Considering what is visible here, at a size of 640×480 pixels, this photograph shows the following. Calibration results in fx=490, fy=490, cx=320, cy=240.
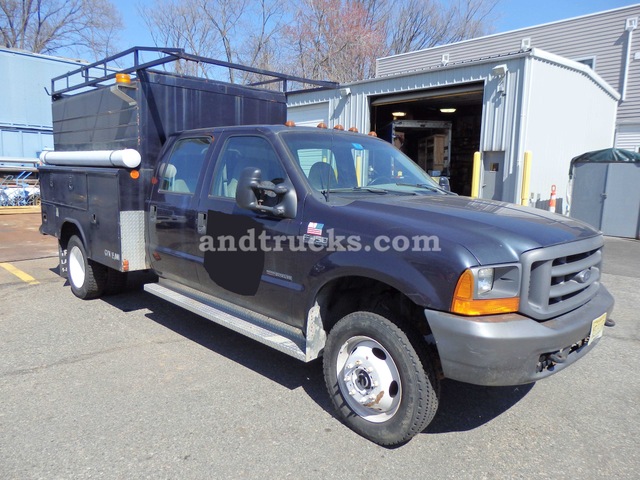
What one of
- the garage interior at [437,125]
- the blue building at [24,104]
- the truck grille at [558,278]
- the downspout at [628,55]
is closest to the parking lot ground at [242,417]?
the truck grille at [558,278]

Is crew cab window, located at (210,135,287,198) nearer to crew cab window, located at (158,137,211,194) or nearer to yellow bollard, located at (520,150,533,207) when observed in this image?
crew cab window, located at (158,137,211,194)

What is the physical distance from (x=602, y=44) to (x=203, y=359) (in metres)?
20.0

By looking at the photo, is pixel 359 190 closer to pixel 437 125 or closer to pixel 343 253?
pixel 343 253

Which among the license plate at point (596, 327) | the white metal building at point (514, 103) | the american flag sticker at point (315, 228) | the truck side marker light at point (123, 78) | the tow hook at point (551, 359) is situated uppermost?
the white metal building at point (514, 103)

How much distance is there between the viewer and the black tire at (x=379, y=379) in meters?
2.88

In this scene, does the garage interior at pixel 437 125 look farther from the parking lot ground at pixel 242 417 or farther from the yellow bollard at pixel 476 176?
the parking lot ground at pixel 242 417

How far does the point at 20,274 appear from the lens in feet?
25.0

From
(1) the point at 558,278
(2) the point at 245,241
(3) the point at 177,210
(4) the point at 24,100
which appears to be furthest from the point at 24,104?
(1) the point at 558,278

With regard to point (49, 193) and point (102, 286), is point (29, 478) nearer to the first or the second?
point (102, 286)

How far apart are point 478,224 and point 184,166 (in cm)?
296

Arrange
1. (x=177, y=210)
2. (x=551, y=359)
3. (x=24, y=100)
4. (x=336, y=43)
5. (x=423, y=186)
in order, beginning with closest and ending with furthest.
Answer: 1. (x=551, y=359)
2. (x=423, y=186)
3. (x=177, y=210)
4. (x=24, y=100)
5. (x=336, y=43)

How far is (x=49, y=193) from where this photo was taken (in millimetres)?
6535

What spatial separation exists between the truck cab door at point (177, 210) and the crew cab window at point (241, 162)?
0.26m

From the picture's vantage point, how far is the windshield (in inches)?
148
